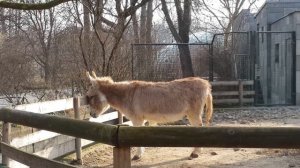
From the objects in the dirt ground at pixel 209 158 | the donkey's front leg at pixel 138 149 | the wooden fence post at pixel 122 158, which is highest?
the wooden fence post at pixel 122 158

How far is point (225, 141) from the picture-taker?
2.89 meters

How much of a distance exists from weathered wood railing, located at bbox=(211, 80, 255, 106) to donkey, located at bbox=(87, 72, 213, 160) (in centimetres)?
859

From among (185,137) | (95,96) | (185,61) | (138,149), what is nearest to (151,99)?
(138,149)

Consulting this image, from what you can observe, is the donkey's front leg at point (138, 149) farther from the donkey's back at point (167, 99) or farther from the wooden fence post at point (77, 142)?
the wooden fence post at point (77, 142)

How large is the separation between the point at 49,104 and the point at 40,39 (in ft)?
67.7

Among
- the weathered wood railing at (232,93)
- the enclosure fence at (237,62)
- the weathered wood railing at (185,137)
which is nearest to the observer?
the weathered wood railing at (185,137)

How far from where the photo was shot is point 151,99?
9898mm

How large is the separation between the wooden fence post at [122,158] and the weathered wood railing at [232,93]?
15834 mm

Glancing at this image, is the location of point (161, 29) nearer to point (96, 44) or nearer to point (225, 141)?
point (96, 44)

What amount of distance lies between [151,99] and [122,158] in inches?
269

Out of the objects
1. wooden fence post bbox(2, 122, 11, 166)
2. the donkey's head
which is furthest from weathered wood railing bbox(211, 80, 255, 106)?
wooden fence post bbox(2, 122, 11, 166)

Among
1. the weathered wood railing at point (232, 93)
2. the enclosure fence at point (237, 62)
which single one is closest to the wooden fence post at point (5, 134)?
the enclosure fence at point (237, 62)

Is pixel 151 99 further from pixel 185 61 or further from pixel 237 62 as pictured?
pixel 237 62

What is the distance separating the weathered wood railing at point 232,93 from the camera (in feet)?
61.8
